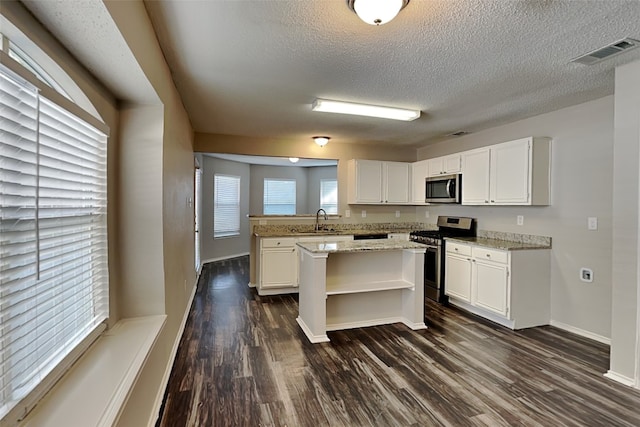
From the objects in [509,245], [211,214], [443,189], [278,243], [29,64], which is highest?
[29,64]

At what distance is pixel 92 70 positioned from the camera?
1.65 meters

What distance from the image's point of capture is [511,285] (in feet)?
11.1

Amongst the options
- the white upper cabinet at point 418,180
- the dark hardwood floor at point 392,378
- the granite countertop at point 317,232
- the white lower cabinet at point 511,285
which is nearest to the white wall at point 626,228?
the dark hardwood floor at point 392,378

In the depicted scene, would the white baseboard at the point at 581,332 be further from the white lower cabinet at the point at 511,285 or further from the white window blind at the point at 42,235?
the white window blind at the point at 42,235

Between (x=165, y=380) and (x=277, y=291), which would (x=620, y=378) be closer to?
(x=165, y=380)

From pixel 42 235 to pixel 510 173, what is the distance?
4.18 m

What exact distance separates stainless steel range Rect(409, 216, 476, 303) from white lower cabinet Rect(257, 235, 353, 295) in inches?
50.8

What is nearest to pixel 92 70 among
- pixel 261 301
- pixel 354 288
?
pixel 354 288

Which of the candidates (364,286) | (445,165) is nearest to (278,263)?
(364,286)

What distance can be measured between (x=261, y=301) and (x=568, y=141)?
4.16 m

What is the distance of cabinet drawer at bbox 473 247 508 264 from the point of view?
3.45 meters

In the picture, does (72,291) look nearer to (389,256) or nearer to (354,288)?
(354,288)

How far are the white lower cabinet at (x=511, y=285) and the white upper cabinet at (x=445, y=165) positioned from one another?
50.0 inches

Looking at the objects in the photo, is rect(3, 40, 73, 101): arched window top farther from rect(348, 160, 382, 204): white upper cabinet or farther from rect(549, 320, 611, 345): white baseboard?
rect(549, 320, 611, 345): white baseboard
